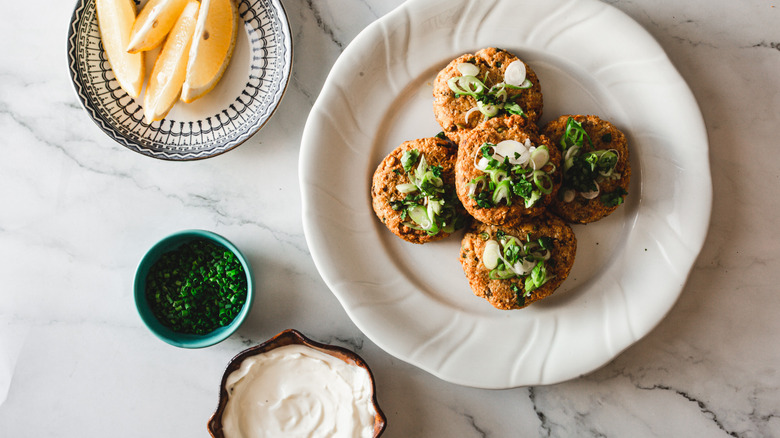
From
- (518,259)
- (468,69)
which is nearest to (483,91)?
(468,69)

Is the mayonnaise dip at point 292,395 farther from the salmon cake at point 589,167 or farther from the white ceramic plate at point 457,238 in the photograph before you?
the salmon cake at point 589,167

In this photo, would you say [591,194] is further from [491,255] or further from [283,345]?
[283,345]

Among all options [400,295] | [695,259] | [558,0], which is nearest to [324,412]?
[400,295]

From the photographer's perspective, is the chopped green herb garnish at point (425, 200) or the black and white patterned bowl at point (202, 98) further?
the black and white patterned bowl at point (202, 98)

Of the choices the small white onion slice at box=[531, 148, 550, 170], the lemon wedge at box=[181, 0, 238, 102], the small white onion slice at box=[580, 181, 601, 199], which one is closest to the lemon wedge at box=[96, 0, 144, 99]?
the lemon wedge at box=[181, 0, 238, 102]

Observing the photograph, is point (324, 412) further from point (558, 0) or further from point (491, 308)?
point (558, 0)

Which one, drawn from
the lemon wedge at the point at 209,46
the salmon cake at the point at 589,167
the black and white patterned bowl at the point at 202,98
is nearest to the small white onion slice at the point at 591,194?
the salmon cake at the point at 589,167
